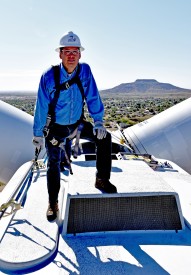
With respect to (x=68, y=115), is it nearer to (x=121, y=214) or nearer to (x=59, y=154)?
(x=59, y=154)

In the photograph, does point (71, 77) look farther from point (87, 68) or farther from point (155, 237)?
point (155, 237)

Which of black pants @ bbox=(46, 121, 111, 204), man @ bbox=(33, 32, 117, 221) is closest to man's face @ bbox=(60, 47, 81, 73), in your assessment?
man @ bbox=(33, 32, 117, 221)

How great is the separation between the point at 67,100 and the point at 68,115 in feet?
0.84

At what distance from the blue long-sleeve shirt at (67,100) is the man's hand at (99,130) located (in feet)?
0.40

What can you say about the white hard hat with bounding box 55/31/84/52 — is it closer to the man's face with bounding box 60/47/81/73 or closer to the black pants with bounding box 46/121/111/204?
the man's face with bounding box 60/47/81/73

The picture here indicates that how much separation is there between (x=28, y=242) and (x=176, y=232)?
2.27 m

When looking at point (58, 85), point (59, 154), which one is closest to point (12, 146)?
point (59, 154)

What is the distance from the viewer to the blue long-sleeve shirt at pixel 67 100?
14.6 feet

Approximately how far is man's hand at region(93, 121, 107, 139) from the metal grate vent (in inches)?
39.7

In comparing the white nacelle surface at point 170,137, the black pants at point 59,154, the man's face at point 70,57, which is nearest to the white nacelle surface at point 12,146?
the white nacelle surface at point 170,137

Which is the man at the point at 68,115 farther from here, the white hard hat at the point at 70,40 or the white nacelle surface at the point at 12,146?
the white nacelle surface at the point at 12,146

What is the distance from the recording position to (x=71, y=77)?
4.54 metres

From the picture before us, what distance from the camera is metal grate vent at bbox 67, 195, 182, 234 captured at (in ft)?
15.2

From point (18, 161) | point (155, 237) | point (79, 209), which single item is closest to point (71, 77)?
point (79, 209)
